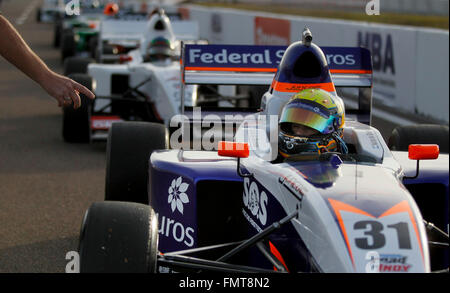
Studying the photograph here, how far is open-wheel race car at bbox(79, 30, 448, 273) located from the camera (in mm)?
3566

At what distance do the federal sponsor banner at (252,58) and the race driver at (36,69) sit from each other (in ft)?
9.41

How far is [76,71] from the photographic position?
480 inches

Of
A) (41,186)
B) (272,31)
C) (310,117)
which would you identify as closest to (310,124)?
(310,117)

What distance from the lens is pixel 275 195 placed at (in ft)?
13.5

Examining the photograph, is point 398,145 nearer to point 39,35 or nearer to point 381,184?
point 381,184

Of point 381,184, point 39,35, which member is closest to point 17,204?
point 381,184

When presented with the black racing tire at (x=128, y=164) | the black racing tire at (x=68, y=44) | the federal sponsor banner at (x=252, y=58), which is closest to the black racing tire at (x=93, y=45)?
the black racing tire at (x=68, y=44)

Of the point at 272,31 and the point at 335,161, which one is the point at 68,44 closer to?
the point at 272,31

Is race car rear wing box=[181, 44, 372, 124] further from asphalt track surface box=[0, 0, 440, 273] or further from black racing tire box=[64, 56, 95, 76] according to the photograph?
black racing tire box=[64, 56, 95, 76]

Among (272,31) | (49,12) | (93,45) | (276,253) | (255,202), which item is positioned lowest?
(49,12)

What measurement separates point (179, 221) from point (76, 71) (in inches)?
306

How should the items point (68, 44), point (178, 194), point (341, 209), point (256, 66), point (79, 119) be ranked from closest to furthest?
point (341, 209)
point (178, 194)
point (256, 66)
point (79, 119)
point (68, 44)

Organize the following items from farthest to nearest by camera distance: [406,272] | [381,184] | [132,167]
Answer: [132,167]
[381,184]
[406,272]

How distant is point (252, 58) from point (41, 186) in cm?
217
